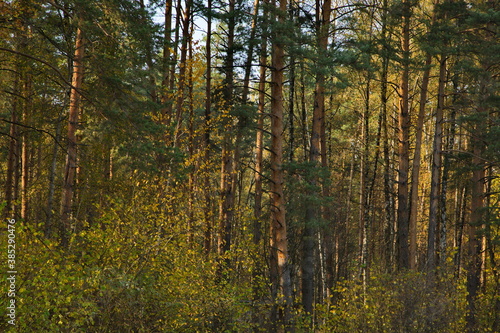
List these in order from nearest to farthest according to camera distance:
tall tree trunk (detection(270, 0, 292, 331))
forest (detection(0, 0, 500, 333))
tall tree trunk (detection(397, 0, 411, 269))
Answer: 1. forest (detection(0, 0, 500, 333))
2. tall tree trunk (detection(270, 0, 292, 331))
3. tall tree trunk (detection(397, 0, 411, 269))

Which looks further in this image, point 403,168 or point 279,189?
point 403,168

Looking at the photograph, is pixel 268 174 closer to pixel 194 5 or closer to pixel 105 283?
pixel 105 283

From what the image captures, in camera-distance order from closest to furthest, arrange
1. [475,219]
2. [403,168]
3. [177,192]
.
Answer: [177,192] < [403,168] < [475,219]

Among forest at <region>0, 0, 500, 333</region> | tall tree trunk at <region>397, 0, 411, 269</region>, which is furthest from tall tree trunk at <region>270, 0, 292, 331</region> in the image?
tall tree trunk at <region>397, 0, 411, 269</region>

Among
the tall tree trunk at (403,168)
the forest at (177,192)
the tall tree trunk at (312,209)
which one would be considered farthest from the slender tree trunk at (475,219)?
the tall tree trunk at (312,209)

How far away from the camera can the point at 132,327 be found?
262 inches

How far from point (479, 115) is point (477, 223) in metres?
3.23

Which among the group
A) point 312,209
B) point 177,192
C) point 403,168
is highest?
point 403,168

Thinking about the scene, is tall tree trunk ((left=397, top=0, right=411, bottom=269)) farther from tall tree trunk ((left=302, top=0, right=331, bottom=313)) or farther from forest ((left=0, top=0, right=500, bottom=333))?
tall tree trunk ((left=302, top=0, right=331, bottom=313))

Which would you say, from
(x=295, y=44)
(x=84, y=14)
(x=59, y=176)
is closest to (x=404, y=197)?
(x=295, y=44)

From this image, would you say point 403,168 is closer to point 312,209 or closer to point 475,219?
point 475,219

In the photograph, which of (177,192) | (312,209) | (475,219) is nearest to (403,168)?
(475,219)

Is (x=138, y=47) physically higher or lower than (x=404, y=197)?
higher

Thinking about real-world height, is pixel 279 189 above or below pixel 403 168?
below
